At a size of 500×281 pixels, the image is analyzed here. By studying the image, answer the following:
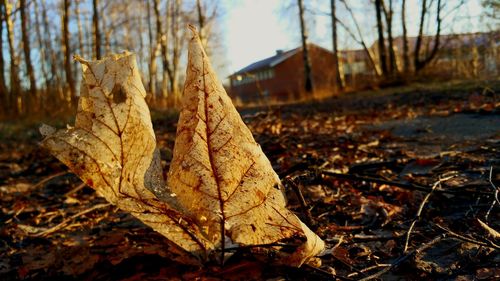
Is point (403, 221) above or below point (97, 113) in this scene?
below

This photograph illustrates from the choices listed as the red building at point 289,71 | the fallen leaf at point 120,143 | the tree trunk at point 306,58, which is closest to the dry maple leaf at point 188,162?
the fallen leaf at point 120,143

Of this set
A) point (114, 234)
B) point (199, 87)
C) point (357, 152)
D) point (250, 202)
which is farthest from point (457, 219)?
point (357, 152)

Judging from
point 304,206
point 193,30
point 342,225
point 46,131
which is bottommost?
point 342,225

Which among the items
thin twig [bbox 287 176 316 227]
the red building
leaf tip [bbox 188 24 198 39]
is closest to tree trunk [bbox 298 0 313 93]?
the red building

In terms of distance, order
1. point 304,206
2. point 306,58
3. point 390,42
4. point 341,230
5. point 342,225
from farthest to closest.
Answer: point 306,58, point 390,42, point 342,225, point 341,230, point 304,206

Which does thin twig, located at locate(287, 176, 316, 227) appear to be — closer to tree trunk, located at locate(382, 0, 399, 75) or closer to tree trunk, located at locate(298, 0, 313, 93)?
tree trunk, located at locate(382, 0, 399, 75)

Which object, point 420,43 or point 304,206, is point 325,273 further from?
point 420,43

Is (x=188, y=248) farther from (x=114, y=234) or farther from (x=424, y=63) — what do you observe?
(x=424, y=63)

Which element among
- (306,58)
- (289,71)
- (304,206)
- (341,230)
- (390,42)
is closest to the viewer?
Answer: (304,206)

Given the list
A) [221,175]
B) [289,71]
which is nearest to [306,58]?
[221,175]

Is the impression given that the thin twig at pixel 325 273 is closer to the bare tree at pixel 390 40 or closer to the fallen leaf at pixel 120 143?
the fallen leaf at pixel 120 143
